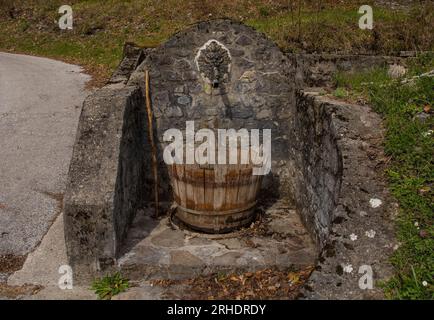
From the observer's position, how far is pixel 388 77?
245 inches

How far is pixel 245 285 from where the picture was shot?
181 inches

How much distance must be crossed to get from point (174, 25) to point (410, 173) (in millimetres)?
15624

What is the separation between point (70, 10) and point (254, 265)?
835 inches

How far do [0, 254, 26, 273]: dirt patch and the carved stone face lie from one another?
3.21m

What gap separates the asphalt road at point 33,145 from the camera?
5.91 metres

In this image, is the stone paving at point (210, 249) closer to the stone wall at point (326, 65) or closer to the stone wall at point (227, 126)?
the stone wall at point (227, 126)

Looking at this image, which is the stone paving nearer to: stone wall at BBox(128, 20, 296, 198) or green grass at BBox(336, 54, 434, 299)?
stone wall at BBox(128, 20, 296, 198)

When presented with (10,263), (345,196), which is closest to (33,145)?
(10,263)

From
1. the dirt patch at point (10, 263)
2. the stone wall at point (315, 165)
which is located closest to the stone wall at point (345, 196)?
the stone wall at point (315, 165)

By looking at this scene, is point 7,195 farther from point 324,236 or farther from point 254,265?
point 324,236

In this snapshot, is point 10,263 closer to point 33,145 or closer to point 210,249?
point 210,249

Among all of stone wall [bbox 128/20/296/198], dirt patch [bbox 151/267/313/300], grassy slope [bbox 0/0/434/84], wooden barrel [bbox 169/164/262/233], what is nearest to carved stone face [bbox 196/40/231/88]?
stone wall [bbox 128/20/296/198]

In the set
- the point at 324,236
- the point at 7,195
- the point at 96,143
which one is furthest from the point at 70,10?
the point at 324,236

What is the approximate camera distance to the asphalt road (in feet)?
19.4
